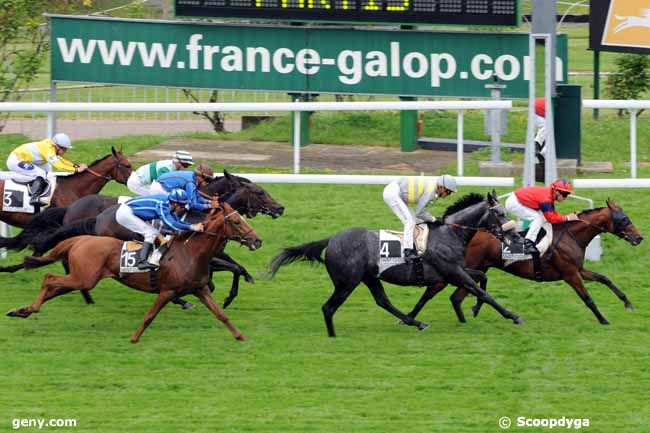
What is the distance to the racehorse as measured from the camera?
35.1 ft

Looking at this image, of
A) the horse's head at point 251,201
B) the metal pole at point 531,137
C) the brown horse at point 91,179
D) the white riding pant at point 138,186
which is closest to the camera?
the horse's head at point 251,201

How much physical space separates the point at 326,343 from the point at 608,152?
21.4 ft

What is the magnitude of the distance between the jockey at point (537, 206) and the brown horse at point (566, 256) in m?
0.14

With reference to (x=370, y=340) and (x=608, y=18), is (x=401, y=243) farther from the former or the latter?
(x=608, y=18)

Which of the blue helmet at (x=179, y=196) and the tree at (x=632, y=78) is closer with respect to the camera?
the blue helmet at (x=179, y=196)

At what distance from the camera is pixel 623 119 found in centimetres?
1747

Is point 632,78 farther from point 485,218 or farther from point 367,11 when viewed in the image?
point 485,218

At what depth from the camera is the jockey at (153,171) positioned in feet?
39.4

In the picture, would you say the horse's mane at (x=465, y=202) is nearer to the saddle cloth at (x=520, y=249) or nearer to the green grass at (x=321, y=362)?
the saddle cloth at (x=520, y=249)

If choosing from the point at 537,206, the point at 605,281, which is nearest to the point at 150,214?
the point at 537,206

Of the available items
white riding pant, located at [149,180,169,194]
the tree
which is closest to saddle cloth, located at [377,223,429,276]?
white riding pant, located at [149,180,169,194]

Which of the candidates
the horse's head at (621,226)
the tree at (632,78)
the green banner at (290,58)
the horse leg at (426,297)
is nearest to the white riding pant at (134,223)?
the horse leg at (426,297)

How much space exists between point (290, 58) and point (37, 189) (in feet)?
12.6

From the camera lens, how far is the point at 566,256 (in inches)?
444
